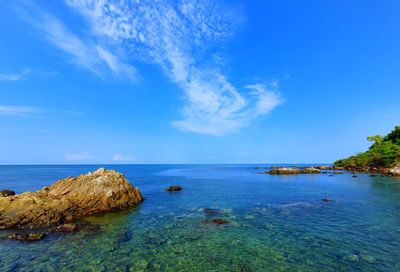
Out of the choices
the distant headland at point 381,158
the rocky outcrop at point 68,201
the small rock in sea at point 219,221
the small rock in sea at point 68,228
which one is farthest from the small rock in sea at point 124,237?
the distant headland at point 381,158

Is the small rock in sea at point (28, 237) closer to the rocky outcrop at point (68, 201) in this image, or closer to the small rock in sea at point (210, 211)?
the rocky outcrop at point (68, 201)

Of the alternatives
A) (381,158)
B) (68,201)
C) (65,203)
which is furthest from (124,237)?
(381,158)

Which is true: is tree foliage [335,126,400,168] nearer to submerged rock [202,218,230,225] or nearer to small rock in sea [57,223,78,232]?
submerged rock [202,218,230,225]

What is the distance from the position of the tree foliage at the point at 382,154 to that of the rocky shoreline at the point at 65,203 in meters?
103

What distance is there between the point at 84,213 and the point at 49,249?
1080cm

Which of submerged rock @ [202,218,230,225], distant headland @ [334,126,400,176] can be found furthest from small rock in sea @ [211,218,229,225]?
distant headland @ [334,126,400,176]

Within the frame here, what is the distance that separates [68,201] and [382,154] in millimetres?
117711

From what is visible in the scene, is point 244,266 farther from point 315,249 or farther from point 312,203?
point 312,203

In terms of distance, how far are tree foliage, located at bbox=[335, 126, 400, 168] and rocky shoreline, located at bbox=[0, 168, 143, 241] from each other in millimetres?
102520

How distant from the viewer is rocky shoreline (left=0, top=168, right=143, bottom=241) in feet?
72.2

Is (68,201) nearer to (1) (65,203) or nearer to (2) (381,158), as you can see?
(1) (65,203)

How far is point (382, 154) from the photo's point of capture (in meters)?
95.3

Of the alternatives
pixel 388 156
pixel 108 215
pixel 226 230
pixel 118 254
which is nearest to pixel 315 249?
pixel 226 230

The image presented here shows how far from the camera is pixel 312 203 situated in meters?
32.5
